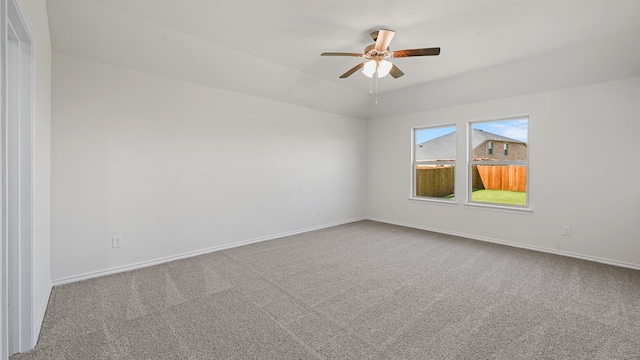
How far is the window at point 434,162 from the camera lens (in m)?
5.10

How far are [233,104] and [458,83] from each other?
3518 mm

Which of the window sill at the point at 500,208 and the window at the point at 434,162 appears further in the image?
the window at the point at 434,162

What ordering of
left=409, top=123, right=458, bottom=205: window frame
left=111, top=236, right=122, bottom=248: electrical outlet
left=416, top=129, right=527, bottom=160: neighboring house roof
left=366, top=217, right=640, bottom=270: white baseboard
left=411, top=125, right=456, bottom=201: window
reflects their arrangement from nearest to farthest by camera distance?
left=111, top=236, right=122, bottom=248: electrical outlet, left=366, top=217, right=640, bottom=270: white baseboard, left=416, top=129, right=527, bottom=160: neighboring house roof, left=409, top=123, right=458, bottom=205: window frame, left=411, top=125, right=456, bottom=201: window

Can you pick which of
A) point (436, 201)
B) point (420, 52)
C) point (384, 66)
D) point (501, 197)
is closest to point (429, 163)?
point (436, 201)

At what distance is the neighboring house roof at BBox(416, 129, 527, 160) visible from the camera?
15.2 feet

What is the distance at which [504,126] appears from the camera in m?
4.39

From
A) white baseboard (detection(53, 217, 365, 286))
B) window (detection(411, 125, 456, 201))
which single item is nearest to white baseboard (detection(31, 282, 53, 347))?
white baseboard (detection(53, 217, 365, 286))

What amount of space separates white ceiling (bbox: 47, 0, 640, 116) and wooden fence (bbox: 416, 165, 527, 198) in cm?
175

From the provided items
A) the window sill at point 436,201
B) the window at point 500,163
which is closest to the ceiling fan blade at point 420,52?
the window at point 500,163

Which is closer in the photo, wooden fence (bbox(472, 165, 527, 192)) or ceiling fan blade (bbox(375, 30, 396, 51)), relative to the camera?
ceiling fan blade (bbox(375, 30, 396, 51))

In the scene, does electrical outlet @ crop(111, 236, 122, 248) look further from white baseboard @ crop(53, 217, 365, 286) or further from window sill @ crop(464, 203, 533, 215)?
window sill @ crop(464, 203, 533, 215)

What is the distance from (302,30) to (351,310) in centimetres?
280

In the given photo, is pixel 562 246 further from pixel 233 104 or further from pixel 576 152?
pixel 233 104

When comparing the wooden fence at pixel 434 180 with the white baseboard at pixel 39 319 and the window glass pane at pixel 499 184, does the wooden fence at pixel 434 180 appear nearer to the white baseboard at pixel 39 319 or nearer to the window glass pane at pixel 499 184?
the window glass pane at pixel 499 184
